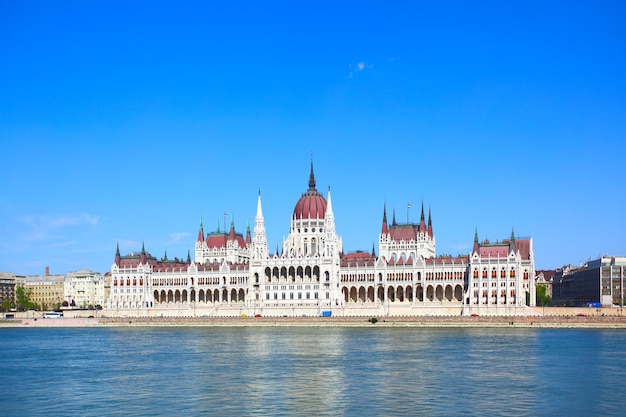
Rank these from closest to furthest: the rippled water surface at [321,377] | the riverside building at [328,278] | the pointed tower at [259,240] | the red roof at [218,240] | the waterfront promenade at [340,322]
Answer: the rippled water surface at [321,377], the waterfront promenade at [340,322], the riverside building at [328,278], the pointed tower at [259,240], the red roof at [218,240]

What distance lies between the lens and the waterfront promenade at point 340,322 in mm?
127438

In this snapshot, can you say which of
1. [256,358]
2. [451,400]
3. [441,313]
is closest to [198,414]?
[451,400]

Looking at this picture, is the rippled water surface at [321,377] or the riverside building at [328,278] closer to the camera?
the rippled water surface at [321,377]

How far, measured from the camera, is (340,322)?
14062cm

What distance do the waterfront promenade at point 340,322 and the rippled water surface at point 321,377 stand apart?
3028 cm

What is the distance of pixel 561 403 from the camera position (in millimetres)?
48750

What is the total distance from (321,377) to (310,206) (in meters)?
114

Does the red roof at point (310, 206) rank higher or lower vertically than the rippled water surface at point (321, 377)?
higher

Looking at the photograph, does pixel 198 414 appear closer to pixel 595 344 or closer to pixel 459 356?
pixel 459 356

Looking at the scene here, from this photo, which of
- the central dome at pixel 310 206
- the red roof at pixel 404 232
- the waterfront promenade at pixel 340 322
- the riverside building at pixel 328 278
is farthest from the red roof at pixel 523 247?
the central dome at pixel 310 206

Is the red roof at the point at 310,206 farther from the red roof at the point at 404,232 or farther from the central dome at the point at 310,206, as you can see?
the red roof at the point at 404,232

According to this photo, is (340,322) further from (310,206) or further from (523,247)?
(310,206)

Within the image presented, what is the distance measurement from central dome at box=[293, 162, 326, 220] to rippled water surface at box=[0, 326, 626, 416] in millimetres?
74677

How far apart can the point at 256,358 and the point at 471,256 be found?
8257 cm
